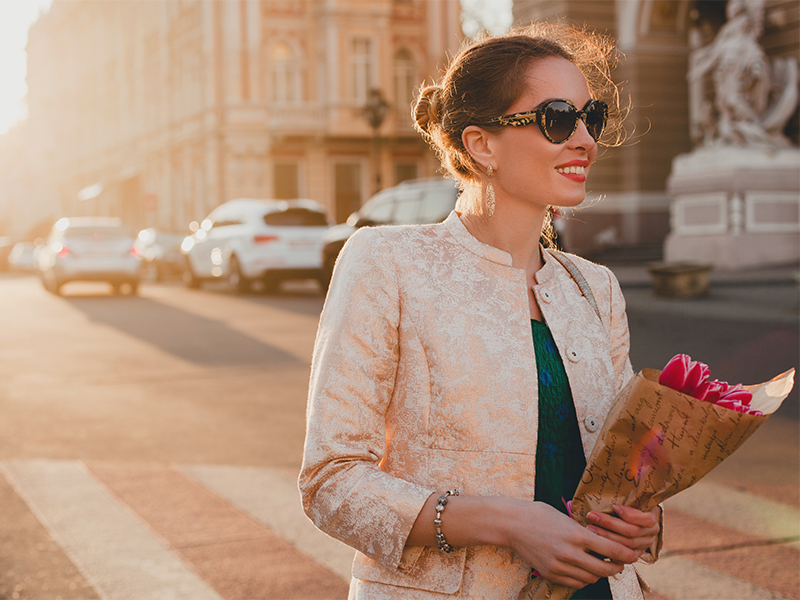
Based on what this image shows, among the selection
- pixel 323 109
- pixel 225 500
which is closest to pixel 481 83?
pixel 225 500

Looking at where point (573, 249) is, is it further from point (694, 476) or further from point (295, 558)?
point (694, 476)

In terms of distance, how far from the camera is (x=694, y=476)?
1561 millimetres

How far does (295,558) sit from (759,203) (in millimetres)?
16941

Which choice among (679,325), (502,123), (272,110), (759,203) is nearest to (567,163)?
(502,123)

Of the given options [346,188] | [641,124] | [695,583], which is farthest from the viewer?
[346,188]

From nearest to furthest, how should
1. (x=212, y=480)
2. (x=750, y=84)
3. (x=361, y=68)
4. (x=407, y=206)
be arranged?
(x=212, y=480) → (x=407, y=206) → (x=750, y=84) → (x=361, y=68)

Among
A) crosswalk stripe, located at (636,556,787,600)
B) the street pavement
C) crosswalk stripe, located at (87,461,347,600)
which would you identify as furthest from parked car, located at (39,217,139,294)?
crosswalk stripe, located at (636,556,787,600)

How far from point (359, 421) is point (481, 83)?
26.0 inches

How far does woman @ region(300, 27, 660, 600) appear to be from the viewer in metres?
1.67

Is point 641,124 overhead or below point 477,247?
overhead

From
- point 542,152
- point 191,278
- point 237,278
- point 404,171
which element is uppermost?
point 404,171

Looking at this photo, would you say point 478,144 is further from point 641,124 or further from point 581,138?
point 641,124

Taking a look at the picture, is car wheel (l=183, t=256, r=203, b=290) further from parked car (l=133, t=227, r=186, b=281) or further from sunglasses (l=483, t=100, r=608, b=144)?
sunglasses (l=483, t=100, r=608, b=144)

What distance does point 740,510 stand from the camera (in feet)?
15.6
